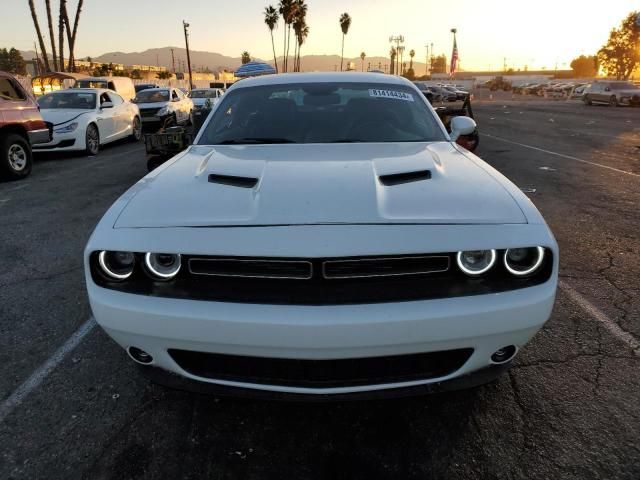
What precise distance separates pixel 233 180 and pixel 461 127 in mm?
1883

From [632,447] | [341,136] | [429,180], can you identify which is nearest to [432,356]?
[429,180]

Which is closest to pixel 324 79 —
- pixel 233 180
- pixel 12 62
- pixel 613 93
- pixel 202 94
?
pixel 233 180

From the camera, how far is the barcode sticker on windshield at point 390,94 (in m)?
3.41

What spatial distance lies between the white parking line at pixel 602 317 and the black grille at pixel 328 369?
5.20ft

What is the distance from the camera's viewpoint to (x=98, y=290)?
187cm

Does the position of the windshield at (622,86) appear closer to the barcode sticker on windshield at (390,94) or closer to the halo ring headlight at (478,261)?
the barcode sticker on windshield at (390,94)

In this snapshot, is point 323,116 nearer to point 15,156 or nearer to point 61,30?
point 15,156

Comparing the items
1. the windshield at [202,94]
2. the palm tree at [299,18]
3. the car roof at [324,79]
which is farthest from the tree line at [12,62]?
the car roof at [324,79]

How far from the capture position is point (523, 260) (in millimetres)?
1868

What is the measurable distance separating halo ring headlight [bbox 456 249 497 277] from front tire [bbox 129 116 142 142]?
44.0 ft

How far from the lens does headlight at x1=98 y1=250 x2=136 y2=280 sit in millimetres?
1864

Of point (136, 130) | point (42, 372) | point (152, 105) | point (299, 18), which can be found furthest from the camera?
point (299, 18)

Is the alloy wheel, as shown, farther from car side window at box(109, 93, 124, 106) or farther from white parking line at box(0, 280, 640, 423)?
white parking line at box(0, 280, 640, 423)

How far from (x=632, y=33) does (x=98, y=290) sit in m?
79.8
